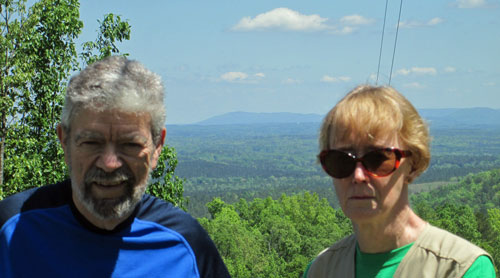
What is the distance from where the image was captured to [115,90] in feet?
10.1

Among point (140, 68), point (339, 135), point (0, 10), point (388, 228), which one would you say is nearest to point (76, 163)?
point (140, 68)

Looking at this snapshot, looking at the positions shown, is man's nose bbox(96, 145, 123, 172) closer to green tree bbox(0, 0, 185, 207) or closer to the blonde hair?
the blonde hair

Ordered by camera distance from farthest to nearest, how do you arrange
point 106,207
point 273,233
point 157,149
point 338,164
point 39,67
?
point 273,233, point 39,67, point 157,149, point 106,207, point 338,164

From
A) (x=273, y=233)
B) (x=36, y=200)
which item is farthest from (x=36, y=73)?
(x=273, y=233)

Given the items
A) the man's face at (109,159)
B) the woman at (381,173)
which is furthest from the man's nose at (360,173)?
the man's face at (109,159)

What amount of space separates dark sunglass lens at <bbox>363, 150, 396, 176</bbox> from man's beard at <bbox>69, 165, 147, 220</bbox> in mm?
1291

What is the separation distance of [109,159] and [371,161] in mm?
1412

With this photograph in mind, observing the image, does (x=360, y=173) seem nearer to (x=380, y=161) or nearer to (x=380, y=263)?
(x=380, y=161)

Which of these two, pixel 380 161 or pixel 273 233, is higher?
pixel 380 161

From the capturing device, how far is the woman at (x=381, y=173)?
2.83 meters

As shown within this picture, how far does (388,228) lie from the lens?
2.89m

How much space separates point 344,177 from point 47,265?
1.73 meters

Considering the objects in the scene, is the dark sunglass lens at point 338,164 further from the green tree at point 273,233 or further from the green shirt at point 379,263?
the green tree at point 273,233

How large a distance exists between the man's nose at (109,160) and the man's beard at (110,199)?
5 centimetres
